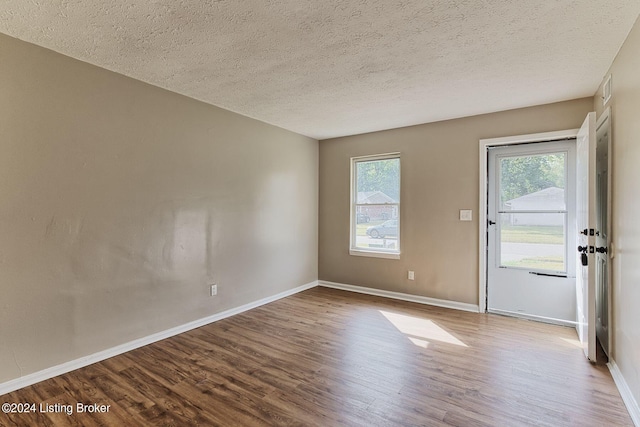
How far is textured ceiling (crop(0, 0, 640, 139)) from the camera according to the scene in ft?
6.21

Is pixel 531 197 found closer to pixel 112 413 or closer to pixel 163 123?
pixel 163 123

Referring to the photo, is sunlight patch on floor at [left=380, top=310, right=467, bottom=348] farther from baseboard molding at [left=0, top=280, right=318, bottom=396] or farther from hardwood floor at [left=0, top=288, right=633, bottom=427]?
baseboard molding at [left=0, top=280, right=318, bottom=396]

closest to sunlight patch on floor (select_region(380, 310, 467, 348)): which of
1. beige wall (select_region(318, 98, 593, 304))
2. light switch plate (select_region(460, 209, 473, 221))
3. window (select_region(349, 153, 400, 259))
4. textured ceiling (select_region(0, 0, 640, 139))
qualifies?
beige wall (select_region(318, 98, 593, 304))

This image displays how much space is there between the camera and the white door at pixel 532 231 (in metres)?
3.50

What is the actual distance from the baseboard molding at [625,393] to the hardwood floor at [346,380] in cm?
5

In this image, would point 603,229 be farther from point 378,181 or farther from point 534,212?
point 378,181

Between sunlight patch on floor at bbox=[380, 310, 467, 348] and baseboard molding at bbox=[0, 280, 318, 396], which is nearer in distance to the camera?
baseboard molding at bbox=[0, 280, 318, 396]

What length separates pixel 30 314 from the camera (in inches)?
90.0

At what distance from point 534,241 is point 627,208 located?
1.67 meters

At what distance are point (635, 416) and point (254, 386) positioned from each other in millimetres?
2358

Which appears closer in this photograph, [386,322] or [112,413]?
[112,413]

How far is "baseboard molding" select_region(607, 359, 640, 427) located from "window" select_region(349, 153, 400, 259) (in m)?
2.50

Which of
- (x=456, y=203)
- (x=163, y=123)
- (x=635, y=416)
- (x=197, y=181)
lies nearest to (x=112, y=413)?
(x=197, y=181)

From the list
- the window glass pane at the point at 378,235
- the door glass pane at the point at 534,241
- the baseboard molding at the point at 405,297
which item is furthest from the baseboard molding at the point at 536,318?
the window glass pane at the point at 378,235
